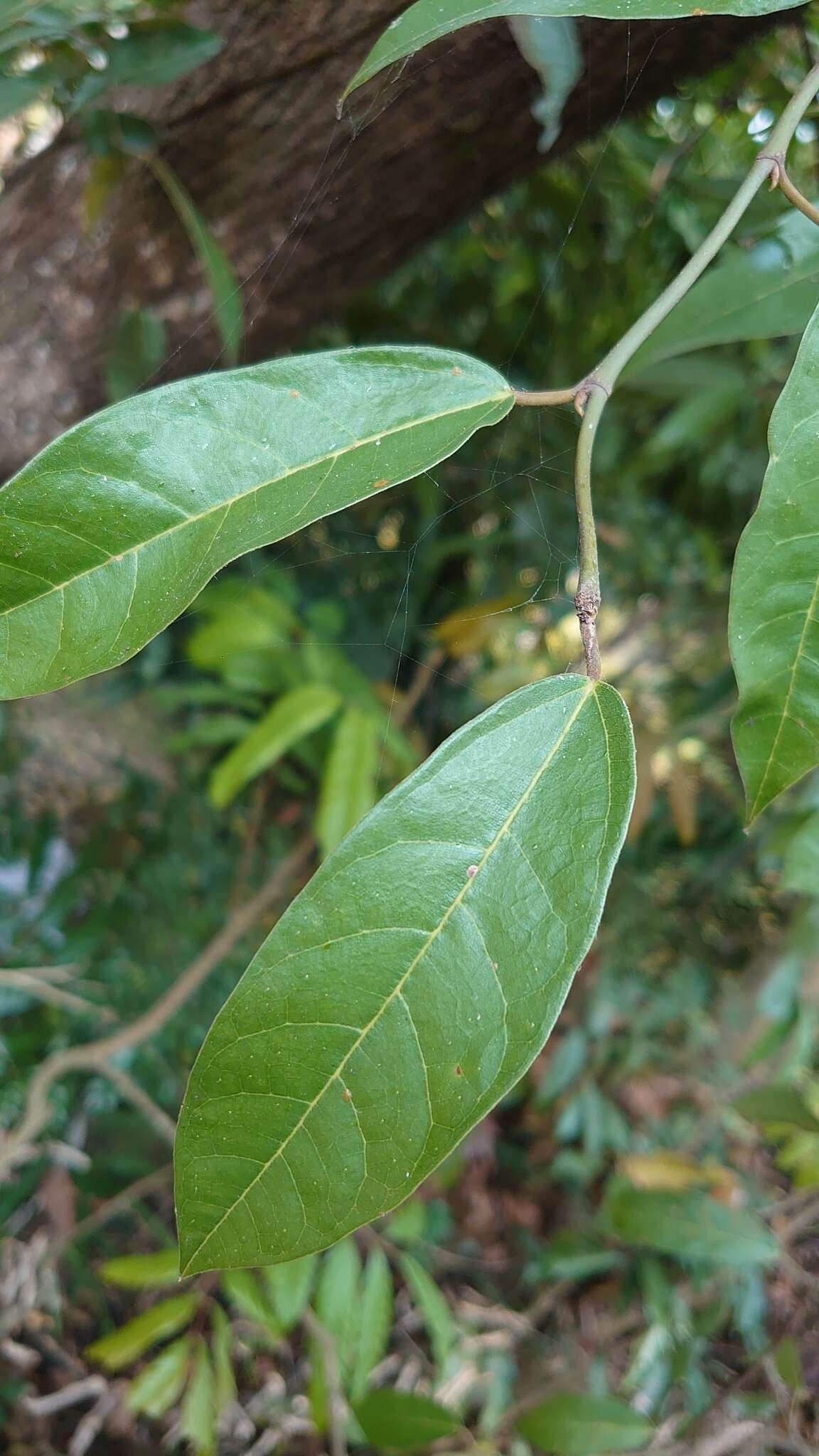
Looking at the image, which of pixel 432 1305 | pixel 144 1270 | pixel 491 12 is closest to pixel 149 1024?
pixel 144 1270

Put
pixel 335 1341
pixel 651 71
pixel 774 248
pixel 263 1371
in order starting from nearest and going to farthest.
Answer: pixel 774 248 < pixel 651 71 < pixel 335 1341 < pixel 263 1371

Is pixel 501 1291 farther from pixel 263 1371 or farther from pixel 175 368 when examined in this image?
pixel 175 368

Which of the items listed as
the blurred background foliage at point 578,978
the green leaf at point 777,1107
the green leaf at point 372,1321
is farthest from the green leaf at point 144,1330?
the green leaf at point 777,1107

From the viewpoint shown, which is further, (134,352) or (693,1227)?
(693,1227)

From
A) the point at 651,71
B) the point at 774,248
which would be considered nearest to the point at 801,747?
the point at 774,248

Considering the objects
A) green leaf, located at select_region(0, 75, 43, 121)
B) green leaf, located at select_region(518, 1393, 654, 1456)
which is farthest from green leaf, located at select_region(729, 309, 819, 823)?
green leaf, located at select_region(518, 1393, 654, 1456)

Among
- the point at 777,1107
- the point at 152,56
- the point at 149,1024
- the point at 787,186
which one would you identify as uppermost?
the point at 152,56

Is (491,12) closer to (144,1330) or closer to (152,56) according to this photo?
(152,56)

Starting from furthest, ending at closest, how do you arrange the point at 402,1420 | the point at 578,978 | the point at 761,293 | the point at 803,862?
the point at 578,978 → the point at 402,1420 → the point at 803,862 → the point at 761,293
